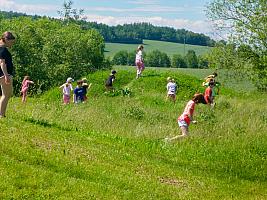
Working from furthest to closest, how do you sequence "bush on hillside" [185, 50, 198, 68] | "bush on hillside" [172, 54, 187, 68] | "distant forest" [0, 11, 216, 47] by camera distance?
1. "distant forest" [0, 11, 216, 47]
2. "bush on hillside" [172, 54, 187, 68]
3. "bush on hillside" [185, 50, 198, 68]

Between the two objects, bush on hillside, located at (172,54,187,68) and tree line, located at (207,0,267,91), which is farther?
bush on hillside, located at (172,54,187,68)

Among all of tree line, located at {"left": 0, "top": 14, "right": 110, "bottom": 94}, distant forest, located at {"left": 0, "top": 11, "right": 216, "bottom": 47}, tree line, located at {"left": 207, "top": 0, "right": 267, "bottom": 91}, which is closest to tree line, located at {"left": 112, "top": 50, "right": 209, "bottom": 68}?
distant forest, located at {"left": 0, "top": 11, "right": 216, "bottom": 47}

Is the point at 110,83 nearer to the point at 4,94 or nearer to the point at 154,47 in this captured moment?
the point at 4,94

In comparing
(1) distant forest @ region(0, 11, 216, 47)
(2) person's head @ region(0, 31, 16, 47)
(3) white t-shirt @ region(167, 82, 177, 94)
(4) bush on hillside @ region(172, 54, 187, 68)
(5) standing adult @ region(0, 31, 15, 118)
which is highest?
(1) distant forest @ region(0, 11, 216, 47)

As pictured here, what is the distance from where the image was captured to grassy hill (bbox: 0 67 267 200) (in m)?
8.07

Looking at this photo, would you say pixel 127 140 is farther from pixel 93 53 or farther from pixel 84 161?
pixel 93 53

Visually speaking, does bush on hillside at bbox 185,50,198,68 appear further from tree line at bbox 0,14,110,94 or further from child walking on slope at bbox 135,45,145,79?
child walking on slope at bbox 135,45,145,79

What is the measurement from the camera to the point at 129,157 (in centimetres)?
1073

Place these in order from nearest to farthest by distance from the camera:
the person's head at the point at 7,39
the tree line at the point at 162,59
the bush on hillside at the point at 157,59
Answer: the person's head at the point at 7,39 < the tree line at the point at 162,59 < the bush on hillside at the point at 157,59

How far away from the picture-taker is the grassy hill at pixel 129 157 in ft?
26.5

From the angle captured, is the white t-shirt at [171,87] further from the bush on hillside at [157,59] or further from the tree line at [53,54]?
the bush on hillside at [157,59]

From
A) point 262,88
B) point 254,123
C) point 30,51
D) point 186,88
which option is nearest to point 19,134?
point 254,123

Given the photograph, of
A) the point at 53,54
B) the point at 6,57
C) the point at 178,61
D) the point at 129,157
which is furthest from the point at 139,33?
the point at 129,157

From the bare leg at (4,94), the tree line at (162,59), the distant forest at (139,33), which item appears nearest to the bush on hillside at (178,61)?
the tree line at (162,59)
